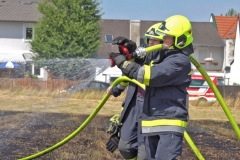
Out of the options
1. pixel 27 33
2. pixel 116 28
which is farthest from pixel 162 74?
pixel 116 28

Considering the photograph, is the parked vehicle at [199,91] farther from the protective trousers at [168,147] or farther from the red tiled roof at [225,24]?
the red tiled roof at [225,24]

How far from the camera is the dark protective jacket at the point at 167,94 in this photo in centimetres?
404

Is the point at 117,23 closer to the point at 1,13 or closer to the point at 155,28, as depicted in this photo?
the point at 1,13

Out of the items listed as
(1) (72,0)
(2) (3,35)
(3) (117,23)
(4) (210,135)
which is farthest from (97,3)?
(4) (210,135)

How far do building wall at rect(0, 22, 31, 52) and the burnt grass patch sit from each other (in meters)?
27.9

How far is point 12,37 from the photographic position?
37.8 meters

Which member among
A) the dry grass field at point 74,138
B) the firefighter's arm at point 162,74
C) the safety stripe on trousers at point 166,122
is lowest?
the dry grass field at point 74,138

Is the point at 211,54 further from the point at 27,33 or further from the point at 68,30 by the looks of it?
the point at 68,30

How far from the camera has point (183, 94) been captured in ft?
13.9

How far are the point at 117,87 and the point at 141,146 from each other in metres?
0.93

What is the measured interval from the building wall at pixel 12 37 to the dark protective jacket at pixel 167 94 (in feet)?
112

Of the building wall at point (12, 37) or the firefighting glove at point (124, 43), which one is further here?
the building wall at point (12, 37)

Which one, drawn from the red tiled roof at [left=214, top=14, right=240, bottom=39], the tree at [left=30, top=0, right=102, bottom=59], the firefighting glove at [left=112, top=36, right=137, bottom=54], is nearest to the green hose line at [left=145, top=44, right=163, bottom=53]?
the firefighting glove at [left=112, top=36, right=137, bottom=54]

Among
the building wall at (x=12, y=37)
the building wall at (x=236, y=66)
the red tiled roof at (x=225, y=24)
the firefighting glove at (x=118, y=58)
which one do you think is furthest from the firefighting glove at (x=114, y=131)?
the red tiled roof at (x=225, y=24)
